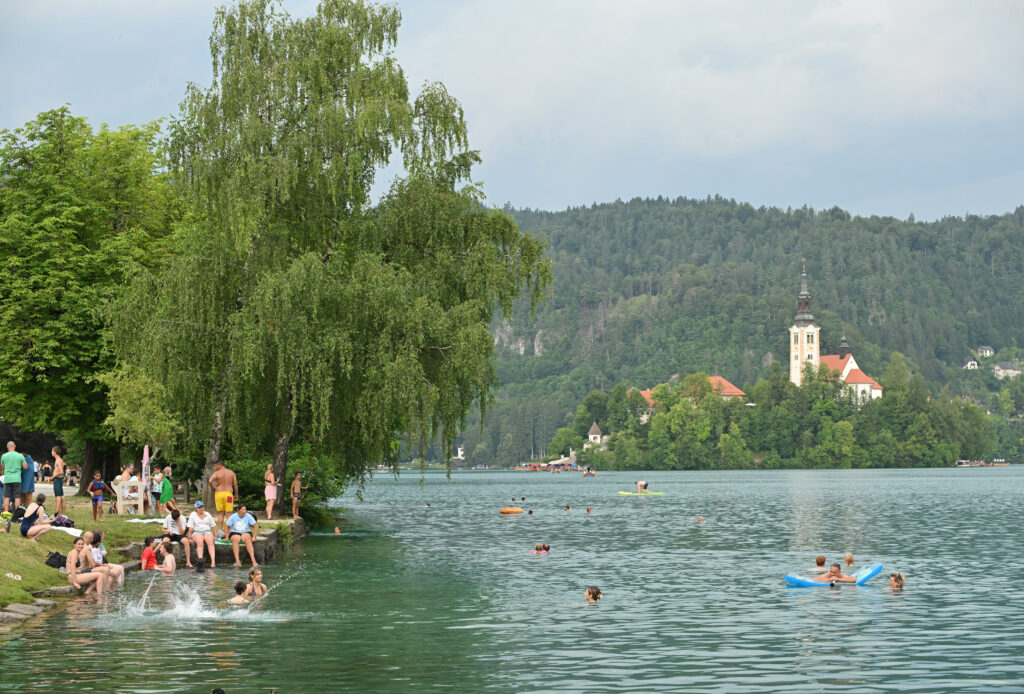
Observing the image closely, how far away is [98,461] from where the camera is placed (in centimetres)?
5422

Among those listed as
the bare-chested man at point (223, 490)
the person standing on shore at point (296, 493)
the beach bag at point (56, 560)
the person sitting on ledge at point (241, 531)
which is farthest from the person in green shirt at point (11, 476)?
the person standing on shore at point (296, 493)

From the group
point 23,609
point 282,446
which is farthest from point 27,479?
point 23,609

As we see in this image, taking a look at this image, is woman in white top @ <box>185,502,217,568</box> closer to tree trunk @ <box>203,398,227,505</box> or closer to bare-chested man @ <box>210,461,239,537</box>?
bare-chested man @ <box>210,461,239,537</box>

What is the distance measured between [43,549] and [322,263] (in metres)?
13.6

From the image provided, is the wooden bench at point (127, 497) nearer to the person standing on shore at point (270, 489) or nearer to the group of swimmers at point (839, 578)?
the person standing on shore at point (270, 489)

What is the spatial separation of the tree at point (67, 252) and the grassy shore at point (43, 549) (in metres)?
9.41

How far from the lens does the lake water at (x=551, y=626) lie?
17.4m

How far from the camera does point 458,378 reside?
1523 inches

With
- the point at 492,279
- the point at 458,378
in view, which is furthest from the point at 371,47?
the point at 458,378

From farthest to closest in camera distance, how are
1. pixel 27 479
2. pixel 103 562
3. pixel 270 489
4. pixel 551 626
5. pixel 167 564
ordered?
pixel 270 489 < pixel 27 479 < pixel 167 564 < pixel 103 562 < pixel 551 626

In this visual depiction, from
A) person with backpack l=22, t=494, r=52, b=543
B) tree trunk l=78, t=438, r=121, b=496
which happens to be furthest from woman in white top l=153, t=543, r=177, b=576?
tree trunk l=78, t=438, r=121, b=496

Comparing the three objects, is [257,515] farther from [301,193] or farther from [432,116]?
[432,116]

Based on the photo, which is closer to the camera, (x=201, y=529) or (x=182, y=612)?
(x=182, y=612)

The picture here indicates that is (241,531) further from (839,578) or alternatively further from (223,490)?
(839,578)
